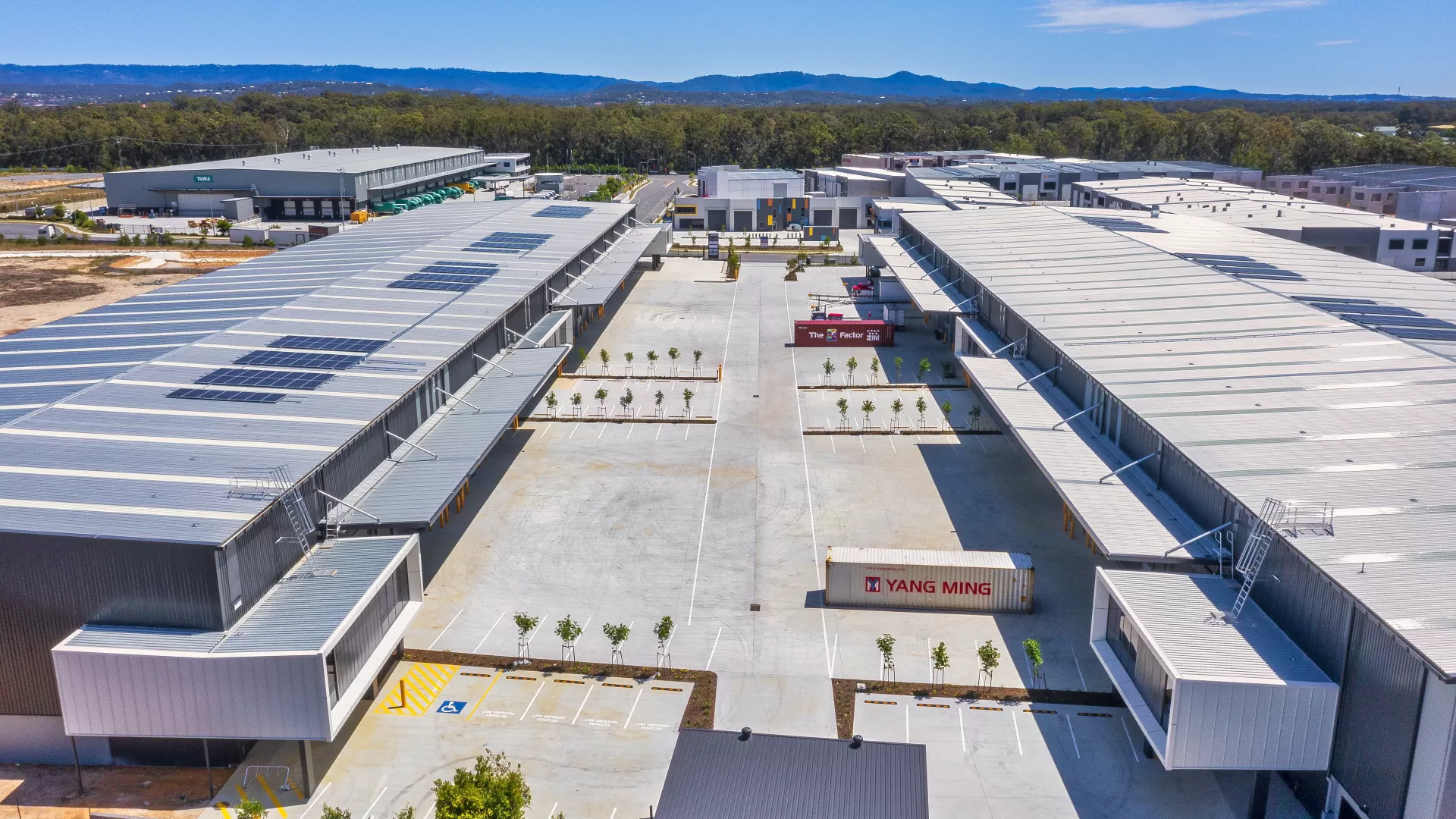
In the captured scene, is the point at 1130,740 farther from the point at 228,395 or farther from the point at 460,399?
the point at 228,395

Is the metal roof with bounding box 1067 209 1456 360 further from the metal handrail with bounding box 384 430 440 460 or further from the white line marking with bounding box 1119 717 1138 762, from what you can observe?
the metal handrail with bounding box 384 430 440 460

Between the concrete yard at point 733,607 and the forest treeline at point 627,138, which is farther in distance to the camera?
the forest treeline at point 627,138

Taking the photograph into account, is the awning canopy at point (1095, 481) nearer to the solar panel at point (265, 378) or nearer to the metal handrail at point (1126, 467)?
the metal handrail at point (1126, 467)

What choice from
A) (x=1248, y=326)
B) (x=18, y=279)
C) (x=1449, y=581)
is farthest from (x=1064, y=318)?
(x=18, y=279)

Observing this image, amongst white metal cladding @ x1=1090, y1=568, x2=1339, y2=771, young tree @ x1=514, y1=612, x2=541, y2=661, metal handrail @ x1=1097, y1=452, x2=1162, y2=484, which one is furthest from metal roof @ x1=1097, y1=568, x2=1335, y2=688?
young tree @ x1=514, y1=612, x2=541, y2=661

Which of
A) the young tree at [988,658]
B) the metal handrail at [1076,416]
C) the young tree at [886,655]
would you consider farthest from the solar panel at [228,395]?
the metal handrail at [1076,416]

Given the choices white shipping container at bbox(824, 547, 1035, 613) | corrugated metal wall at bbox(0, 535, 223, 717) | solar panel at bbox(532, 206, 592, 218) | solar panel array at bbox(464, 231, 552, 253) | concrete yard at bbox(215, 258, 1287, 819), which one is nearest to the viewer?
corrugated metal wall at bbox(0, 535, 223, 717)
